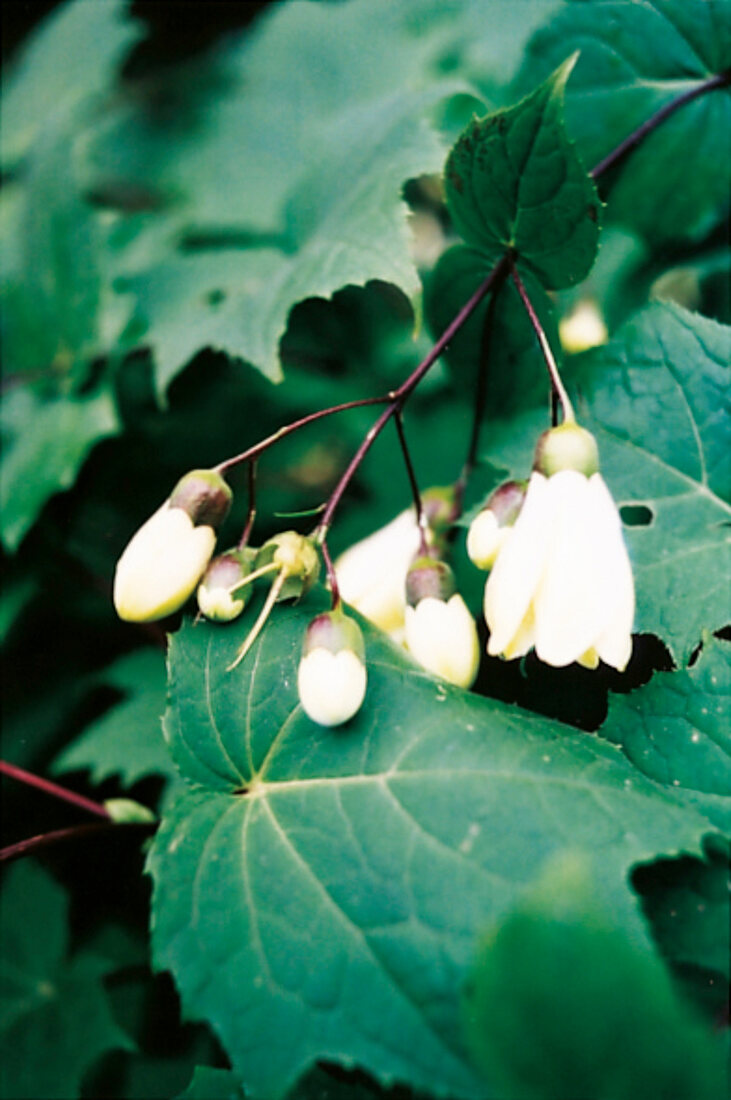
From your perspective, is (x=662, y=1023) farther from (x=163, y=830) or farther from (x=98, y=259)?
(x=98, y=259)

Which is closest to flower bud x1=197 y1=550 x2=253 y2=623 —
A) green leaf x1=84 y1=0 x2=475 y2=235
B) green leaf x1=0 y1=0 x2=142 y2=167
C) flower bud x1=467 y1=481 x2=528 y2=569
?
flower bud x1=467 y1=481 x2=528 y2=569

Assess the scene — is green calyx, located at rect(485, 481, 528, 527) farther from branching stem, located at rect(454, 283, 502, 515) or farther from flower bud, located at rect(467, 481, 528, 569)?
branching stem, located at rect(454, 283, 502, 515)

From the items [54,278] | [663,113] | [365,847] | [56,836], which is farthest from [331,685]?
[54,278]

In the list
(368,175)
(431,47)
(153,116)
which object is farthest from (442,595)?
(153,116)

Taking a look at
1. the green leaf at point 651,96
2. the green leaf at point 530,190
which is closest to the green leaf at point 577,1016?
the green leaf at point 530,190

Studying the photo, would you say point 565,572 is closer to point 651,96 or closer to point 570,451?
point 570,451

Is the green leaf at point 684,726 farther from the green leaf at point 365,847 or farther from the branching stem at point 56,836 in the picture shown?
the branching stem at point 56,836
